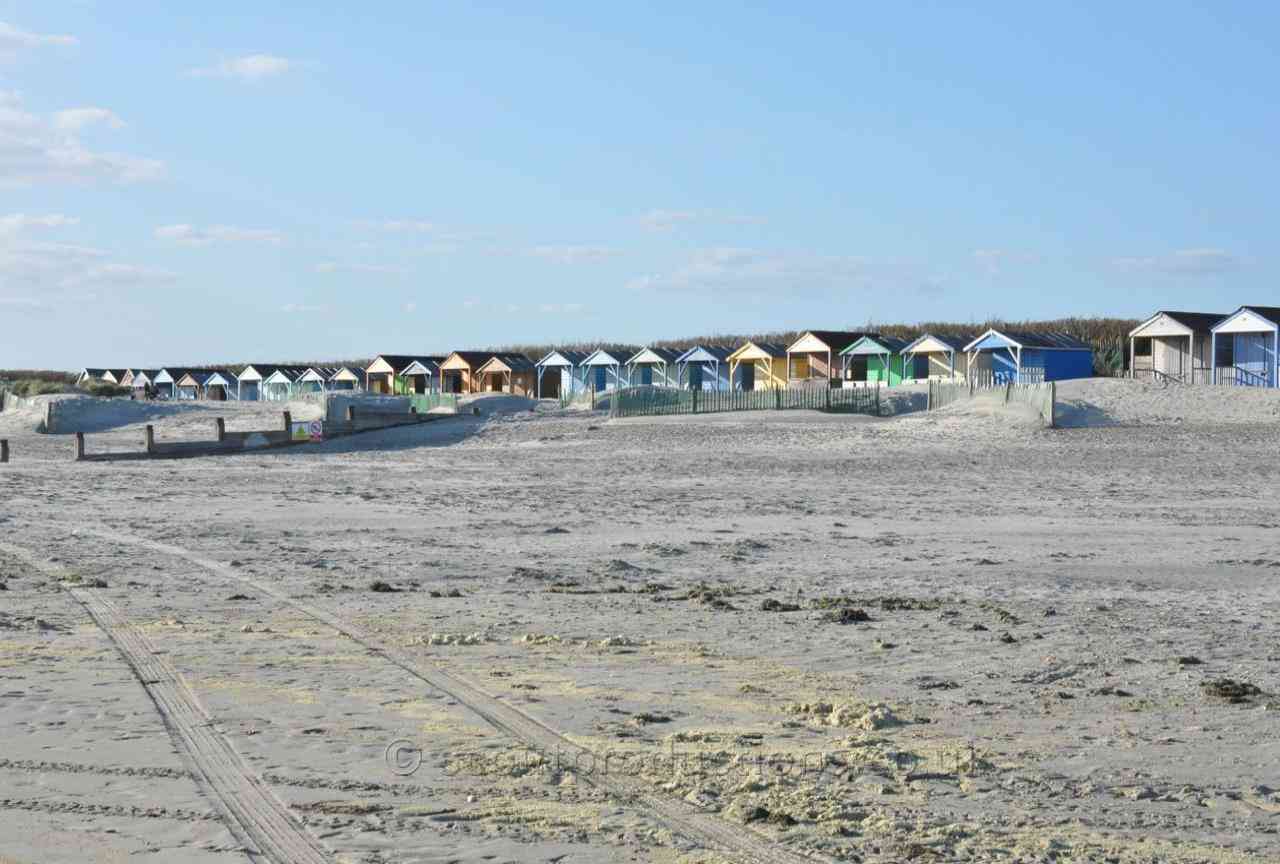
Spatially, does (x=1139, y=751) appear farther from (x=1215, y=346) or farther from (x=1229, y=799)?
(x=1215, y=346)

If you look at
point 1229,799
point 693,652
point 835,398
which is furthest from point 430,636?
point 835,398

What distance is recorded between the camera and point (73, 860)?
525cm

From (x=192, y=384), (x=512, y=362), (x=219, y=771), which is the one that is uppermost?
(x=512, y=362)

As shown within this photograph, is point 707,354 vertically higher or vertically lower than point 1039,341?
lower

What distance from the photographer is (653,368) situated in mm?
80125

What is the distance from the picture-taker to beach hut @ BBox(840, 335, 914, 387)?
68.2m

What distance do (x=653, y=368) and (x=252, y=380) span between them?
3451 centimetres

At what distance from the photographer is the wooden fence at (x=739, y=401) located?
4912 cm

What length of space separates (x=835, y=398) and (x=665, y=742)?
42861mm

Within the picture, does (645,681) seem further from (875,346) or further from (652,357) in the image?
(652,357)

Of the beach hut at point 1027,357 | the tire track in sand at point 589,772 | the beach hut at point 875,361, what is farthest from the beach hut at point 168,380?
the tire track in sand at point 589,772

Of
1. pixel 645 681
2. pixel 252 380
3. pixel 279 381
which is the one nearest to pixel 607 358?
pixel 279 381

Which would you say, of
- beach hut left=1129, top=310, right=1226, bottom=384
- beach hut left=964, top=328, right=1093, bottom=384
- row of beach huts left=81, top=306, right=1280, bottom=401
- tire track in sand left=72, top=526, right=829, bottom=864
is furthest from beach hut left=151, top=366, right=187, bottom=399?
tire track in sand left=72, top=526, right=829, bottom=864

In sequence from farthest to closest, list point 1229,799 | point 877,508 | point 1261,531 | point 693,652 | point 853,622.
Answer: point 877,508 < point 1261,531 < point 853,622 < point 693,652 < point 1229,799
